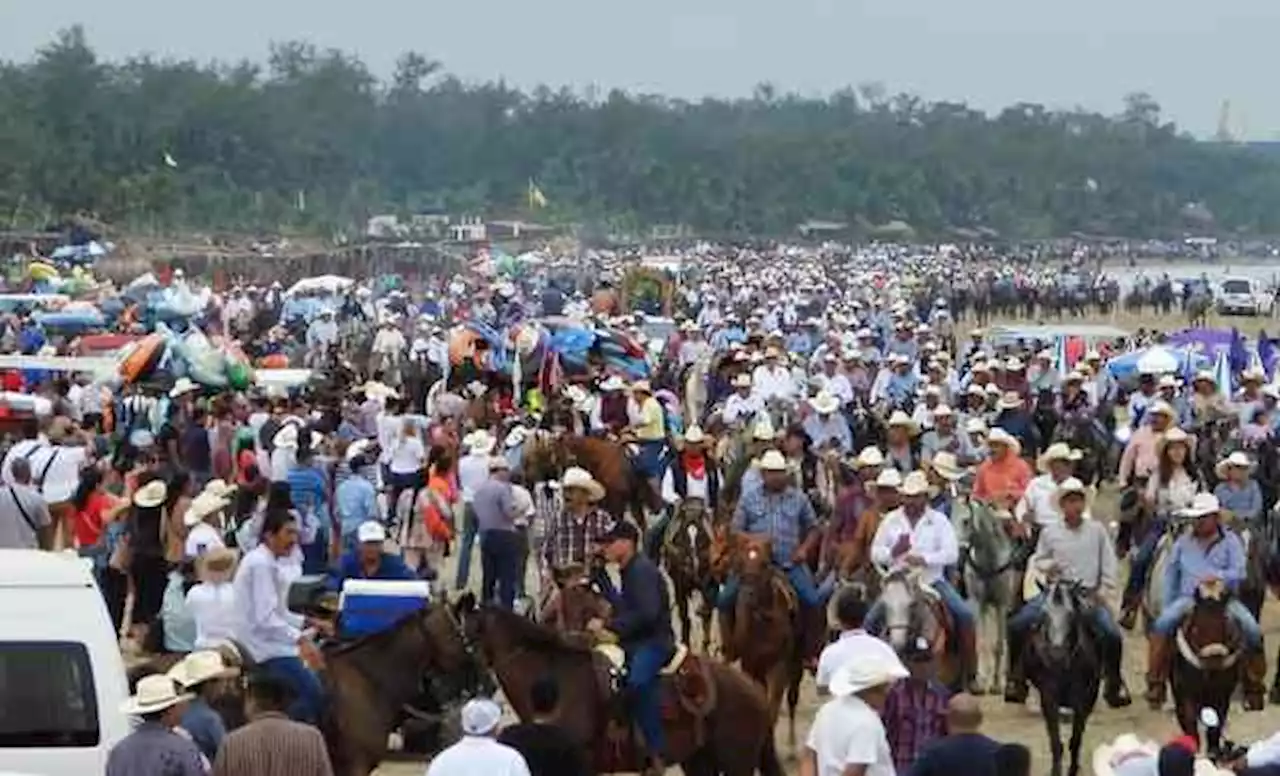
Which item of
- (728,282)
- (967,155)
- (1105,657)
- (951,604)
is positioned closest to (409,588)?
(951,604)

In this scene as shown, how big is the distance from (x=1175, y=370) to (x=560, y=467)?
1274 centimetres

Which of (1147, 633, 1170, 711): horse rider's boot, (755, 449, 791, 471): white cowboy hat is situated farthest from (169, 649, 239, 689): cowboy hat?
(1147, 633, 1170, 711): horse rider's boot

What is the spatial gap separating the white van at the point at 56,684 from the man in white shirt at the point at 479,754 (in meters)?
1.33

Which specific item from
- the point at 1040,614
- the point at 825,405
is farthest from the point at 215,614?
the point at 825,405

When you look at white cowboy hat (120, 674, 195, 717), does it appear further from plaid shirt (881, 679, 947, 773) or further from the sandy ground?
the sandy ground

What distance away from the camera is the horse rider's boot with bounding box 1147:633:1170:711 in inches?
557

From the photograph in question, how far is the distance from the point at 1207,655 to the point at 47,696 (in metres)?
6.65

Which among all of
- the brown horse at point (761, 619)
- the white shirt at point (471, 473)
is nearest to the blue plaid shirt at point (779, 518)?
the brown horse at point (761, 619)

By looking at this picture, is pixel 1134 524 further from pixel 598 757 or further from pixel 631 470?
pixel 598 757

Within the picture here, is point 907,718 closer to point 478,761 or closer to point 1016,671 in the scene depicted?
point 478,761

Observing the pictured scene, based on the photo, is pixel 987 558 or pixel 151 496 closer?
pixel 987 558

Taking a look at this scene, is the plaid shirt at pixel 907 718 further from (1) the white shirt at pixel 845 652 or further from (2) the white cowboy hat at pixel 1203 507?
(2) the white cowboy hat at pixel 1203 507

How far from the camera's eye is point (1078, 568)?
47.2 ft

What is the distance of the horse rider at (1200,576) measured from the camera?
1398 cm
